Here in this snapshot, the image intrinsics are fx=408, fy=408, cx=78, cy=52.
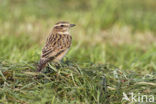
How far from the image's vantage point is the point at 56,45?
8.30 metres

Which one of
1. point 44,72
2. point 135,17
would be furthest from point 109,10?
point 44,72

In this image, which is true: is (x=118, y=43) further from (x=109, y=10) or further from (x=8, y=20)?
(x=8, y=20)

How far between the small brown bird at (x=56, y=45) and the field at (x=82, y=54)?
0.62 feet

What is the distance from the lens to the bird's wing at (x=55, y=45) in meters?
7.99

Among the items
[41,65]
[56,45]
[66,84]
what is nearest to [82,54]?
[56,45]

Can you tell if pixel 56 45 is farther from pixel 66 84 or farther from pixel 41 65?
pixel 66 84

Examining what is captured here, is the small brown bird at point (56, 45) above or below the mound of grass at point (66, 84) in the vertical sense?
above

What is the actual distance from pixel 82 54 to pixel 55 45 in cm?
316

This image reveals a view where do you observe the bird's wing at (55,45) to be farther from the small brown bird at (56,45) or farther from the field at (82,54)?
the field at (82,54)

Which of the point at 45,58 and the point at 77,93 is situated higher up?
the point at 45,58

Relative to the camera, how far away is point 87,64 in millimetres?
8445

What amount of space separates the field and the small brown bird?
188 millimetres

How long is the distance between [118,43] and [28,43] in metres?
3.39

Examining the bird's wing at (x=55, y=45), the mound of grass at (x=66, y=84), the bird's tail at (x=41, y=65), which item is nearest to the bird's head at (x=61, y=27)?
the bird's wing at (x=55, y=45)
